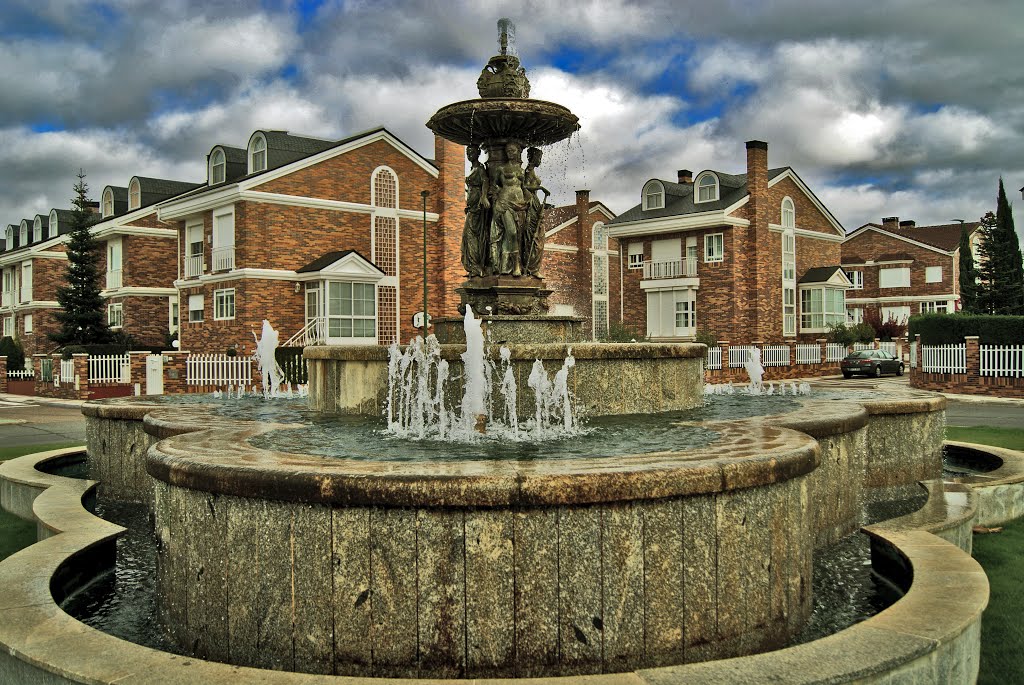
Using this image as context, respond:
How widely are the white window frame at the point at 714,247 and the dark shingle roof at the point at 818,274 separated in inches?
253

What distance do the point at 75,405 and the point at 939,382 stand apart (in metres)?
27.7

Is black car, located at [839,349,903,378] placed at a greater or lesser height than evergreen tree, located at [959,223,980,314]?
lesser

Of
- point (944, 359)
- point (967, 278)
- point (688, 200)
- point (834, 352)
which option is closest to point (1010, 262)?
point (967, 278)

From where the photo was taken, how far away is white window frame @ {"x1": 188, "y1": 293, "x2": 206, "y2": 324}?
34.2 metres

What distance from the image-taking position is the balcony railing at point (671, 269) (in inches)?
1693

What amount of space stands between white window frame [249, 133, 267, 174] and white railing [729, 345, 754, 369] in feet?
67.2

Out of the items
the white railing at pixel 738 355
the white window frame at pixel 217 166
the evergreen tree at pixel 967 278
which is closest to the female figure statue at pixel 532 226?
the white railing at pixel 738 355

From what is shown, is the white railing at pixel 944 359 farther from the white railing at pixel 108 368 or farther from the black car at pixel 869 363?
the white railing at pixel 108 368

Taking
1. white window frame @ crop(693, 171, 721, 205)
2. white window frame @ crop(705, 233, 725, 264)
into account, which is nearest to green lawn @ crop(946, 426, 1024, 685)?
white window frame @ crop(705, 233, 725, 264)

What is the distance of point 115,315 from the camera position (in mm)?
42656

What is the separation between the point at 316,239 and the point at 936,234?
5034 cm

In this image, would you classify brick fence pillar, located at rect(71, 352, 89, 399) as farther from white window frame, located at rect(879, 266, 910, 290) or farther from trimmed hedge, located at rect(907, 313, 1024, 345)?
white window frame, located at rect(879, 266, 910, 290)

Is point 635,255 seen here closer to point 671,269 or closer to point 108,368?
point 671,269

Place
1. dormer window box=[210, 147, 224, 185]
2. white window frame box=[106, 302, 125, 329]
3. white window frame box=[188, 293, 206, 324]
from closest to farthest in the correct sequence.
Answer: white window frame box=[188, 293, 206, 324] → dormer window box=[210, 147, 224, 185] → white window frame box=[106, 302, 125, 329]
